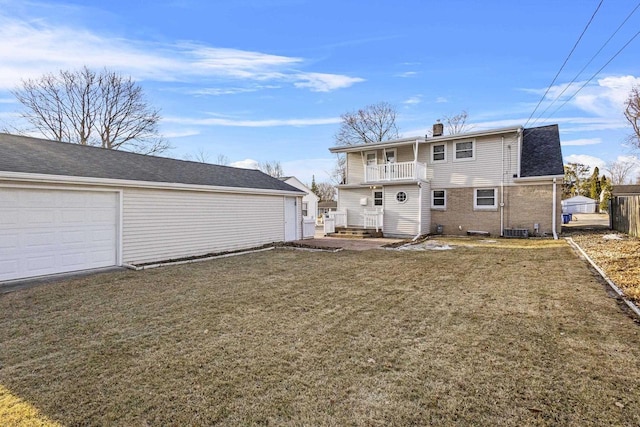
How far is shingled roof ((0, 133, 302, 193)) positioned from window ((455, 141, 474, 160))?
33.3ft

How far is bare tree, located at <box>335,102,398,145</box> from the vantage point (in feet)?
111

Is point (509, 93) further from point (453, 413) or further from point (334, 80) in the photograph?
point (453, 413)

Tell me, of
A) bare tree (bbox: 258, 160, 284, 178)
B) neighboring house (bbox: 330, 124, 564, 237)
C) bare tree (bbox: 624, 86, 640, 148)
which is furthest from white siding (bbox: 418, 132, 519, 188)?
bare tree (bbox: 258, 160, 284, 178)

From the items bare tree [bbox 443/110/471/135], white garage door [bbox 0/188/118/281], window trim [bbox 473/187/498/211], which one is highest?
bare tree [bbox 443/110/471/135]

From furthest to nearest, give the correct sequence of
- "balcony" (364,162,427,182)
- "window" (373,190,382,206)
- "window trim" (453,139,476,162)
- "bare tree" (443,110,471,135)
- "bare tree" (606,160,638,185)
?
"bare tree" (606,160,638,185) → "bare tree" (443,110,471,135) → "window" (373,190,382,206) → "window trim" (453,139,476,162) → "balcony" (364,162,427,182)

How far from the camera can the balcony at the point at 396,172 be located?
16.7 metres

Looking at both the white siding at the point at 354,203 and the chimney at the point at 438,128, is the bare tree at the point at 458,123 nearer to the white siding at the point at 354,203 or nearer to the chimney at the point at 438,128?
the chimney at the point at 438,128

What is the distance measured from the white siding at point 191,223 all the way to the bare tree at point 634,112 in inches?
1129

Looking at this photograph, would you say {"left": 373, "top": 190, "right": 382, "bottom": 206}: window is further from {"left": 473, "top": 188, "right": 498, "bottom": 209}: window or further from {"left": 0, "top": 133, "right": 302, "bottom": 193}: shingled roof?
{"left": 0, "top": 133, "right": 302, "bottom": 193}: shingled roof

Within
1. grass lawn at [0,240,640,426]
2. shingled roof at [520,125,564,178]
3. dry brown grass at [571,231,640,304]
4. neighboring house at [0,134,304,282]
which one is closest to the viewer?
grass lawn at [0,240,640,426]

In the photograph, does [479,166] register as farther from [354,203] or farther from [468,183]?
[354,203]

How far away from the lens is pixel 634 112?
25.6 meters

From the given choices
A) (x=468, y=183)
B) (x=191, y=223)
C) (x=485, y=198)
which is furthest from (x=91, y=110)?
(x=485, y=198)

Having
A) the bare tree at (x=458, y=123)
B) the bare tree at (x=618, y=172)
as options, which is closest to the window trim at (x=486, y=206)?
the bare tree at (x=458, y=123)
